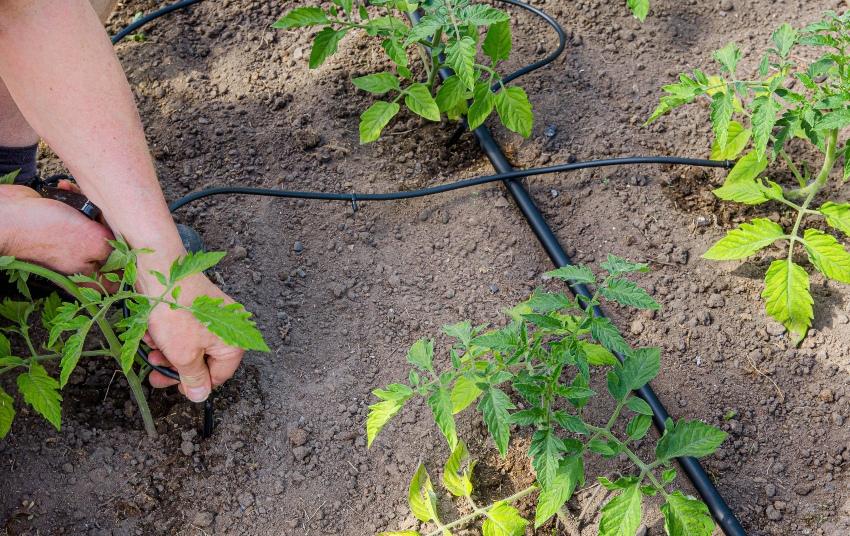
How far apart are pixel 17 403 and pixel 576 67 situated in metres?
1.77

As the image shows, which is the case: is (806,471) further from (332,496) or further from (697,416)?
(332,496)

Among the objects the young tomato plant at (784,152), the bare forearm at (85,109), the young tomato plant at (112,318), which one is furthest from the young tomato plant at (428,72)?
the young tomato plant at (112,318)

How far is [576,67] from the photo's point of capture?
248cm

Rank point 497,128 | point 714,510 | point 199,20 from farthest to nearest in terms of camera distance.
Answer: point 199,20, point 497,128, point 714,510

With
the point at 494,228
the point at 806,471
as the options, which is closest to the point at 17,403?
the point at 494,228

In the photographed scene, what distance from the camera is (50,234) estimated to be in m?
1.60

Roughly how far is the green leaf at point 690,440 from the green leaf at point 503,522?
11.9 inches

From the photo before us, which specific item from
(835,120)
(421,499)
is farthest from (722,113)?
(421,499)

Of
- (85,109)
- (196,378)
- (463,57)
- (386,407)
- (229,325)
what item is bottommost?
(386,407)

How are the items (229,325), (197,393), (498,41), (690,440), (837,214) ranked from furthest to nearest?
(498,41) → (837,214) → (197,393) → (690,440) → (229,325)

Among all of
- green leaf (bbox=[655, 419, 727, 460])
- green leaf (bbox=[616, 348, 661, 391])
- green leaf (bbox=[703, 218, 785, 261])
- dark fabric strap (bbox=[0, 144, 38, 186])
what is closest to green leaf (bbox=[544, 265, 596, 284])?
green leaf (bbox=[616, 348, 661, 391])

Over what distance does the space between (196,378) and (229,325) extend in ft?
1.53

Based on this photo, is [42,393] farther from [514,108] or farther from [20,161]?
[514,108]

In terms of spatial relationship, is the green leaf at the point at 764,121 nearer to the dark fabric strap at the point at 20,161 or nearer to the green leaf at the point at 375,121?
the green leaf at the point at 375,121
